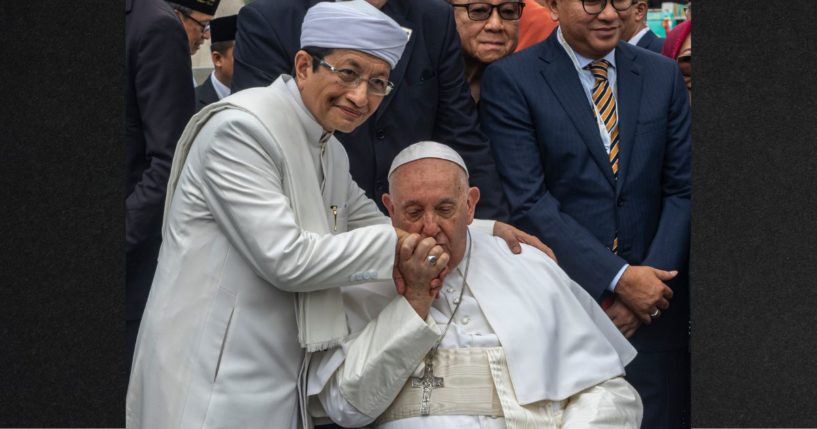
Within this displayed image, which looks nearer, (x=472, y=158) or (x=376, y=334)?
(x=376, y=334)

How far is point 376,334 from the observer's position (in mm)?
3844

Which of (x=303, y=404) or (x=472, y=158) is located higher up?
(x=472, y=158)

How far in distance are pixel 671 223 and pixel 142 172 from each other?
1.84 meters

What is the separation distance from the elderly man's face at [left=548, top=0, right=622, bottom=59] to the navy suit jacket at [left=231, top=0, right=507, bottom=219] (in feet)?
1.25

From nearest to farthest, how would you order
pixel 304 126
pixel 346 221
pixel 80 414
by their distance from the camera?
pixel 304 126, pixel 346 221, pixel 80 414

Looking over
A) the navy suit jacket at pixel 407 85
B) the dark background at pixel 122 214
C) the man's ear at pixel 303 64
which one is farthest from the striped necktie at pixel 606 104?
the man's ear at pixel 303 64

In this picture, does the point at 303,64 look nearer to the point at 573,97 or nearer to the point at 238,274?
the point at 238,274

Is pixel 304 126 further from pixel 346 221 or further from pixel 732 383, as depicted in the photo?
pixel 732 383

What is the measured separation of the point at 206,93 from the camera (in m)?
4.45

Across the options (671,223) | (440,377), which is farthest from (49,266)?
(671,223)

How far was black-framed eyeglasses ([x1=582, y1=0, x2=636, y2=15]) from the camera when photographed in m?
4.44

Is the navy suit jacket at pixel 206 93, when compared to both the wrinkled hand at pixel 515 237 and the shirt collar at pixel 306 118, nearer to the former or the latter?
the shirt collar at pixel 306 118

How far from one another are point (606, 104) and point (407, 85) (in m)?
0.70

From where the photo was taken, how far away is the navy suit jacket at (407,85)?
4.28 m
